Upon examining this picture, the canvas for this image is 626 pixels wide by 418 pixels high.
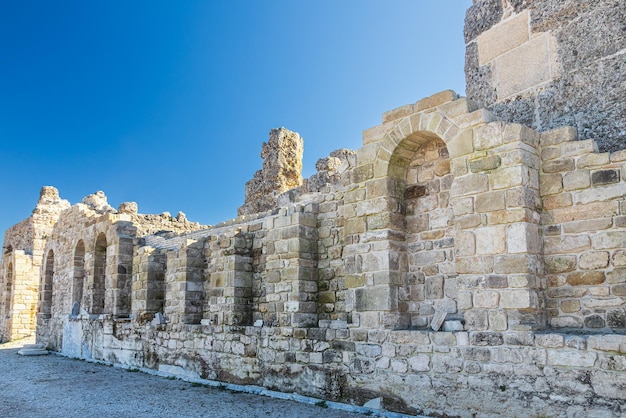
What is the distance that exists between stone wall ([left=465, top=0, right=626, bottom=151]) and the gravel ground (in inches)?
156

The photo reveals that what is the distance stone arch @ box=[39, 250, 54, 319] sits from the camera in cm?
1642

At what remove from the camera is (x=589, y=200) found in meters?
4.90

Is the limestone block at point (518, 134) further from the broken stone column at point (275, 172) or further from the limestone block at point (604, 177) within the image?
the broken stone column at point (275, 172)

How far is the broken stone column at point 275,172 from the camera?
13.8 meters

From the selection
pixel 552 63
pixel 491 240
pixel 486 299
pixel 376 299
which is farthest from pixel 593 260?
pixel 552 63

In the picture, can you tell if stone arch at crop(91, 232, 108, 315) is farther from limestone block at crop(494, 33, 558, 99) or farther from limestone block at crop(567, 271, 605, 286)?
limestone block at crop(567, 271, 605, 286)

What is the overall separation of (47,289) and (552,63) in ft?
52.6

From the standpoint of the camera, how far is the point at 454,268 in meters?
5.78

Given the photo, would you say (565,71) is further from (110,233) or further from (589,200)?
(110,233)

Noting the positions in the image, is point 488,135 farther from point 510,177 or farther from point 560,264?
point 560,264

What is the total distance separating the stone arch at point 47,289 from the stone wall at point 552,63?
48.2 ft

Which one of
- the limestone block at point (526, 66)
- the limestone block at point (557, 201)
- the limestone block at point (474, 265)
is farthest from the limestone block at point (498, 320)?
the limestone block at point (526, 66)

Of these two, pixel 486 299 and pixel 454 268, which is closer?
pixel 486 299

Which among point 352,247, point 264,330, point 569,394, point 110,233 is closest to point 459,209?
point 352,247
